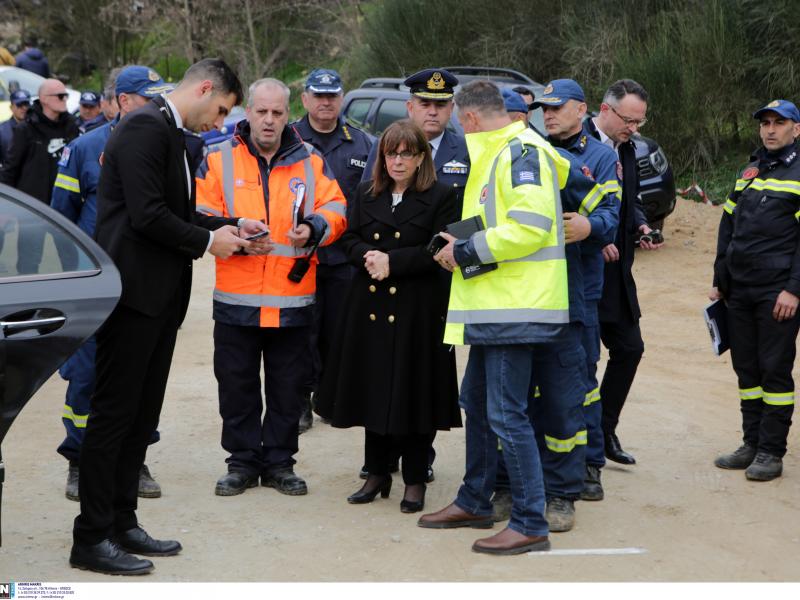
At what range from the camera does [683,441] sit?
7.41m

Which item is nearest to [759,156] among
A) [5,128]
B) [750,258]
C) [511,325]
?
[750,258]

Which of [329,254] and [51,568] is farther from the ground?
[329,254]

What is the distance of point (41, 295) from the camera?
452 cm

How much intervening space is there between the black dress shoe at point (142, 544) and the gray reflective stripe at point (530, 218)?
2.11m

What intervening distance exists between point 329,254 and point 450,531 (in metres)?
2.18

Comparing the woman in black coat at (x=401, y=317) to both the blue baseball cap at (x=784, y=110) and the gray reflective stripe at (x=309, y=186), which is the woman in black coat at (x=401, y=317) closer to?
the gray reflective stripe at (x=309, y=186)

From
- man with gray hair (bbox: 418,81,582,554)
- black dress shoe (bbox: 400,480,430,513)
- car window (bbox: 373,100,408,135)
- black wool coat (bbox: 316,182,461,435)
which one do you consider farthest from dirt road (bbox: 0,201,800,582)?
car window (bbox: 373,100,408,135)

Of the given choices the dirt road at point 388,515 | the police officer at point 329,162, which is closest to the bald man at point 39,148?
the dirt road at point 388,515

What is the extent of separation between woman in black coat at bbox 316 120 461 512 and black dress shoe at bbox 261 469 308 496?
0.48m

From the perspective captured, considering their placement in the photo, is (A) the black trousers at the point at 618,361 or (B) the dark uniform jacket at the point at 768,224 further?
(A) the black trousers at the point at 618,361

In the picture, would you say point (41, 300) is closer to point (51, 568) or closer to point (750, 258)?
point (51, 568)

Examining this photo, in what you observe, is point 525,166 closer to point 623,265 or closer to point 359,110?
point 623,265

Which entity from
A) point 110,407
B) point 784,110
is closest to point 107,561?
point 110,407

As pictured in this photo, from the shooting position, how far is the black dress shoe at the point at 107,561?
16.3ft
